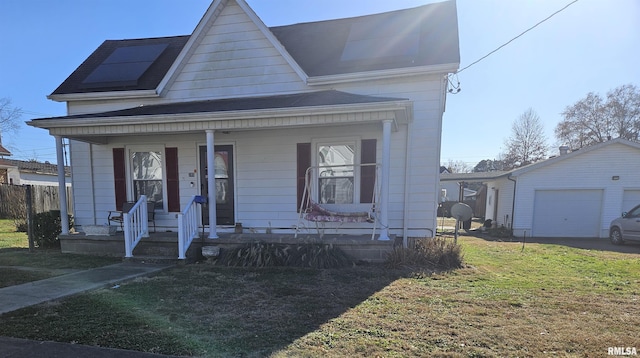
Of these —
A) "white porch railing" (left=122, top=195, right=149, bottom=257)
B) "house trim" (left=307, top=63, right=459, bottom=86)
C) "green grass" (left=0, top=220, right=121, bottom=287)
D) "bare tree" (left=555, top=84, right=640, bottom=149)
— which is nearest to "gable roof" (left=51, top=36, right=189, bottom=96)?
"white porch railing" (left=122, top=195, right=149, bottom=257)

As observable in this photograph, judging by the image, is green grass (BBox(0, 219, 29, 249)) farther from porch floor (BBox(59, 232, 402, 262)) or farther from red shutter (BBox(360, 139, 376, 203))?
red shutter (BBox(360, 139, 376, 203))

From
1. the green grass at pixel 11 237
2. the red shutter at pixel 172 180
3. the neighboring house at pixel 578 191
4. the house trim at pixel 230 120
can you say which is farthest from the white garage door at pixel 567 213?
the green grass at pixel 11 237

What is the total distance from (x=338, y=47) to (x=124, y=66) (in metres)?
5.91

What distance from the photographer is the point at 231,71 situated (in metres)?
6.95

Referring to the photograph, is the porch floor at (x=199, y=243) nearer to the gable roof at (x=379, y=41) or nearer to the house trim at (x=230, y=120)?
the house trim at (x=230, y=120)

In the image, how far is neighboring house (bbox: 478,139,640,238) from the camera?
11.4 meters

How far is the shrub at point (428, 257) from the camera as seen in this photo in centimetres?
515

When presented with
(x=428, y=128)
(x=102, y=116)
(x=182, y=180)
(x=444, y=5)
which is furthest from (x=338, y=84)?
(x=102, y=116)

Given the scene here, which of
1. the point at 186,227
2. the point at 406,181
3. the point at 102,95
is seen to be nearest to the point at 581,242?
the point at 406,181

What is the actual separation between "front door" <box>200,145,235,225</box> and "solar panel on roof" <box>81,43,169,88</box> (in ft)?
9.34

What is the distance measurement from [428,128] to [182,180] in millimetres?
6007

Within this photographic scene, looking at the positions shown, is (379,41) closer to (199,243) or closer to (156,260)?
(199,243)

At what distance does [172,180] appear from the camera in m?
7.12

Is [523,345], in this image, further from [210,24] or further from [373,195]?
[210,24]
